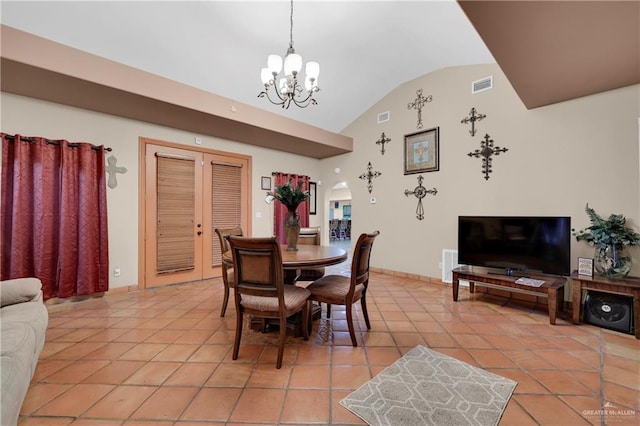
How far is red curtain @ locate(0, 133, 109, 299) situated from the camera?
282cm

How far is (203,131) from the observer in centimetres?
415

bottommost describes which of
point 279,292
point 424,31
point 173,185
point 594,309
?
point 594,309

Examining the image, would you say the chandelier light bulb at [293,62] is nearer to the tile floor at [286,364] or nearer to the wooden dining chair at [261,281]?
the wooden dining chair at [261,281]

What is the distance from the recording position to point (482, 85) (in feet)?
12.0

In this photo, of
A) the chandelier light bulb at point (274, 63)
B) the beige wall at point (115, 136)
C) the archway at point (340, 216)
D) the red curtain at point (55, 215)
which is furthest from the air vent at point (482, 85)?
the red curtain at point (55, 215)

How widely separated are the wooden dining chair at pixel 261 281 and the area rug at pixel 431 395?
2.30 feet

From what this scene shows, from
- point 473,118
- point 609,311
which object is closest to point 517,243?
point 609,311

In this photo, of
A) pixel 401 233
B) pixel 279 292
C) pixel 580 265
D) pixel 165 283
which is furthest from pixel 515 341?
pixel 165 283

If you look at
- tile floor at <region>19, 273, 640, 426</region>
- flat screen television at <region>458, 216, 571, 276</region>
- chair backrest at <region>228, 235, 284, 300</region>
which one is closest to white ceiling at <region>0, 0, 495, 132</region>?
flat screen television at <region>458, 216, 571, 276</region>

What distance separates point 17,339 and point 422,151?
15.6 feet

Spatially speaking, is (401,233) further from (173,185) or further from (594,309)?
(173,185)

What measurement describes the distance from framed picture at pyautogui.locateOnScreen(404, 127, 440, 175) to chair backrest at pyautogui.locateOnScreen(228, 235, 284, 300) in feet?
11.1

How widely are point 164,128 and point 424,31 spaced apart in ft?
12.7

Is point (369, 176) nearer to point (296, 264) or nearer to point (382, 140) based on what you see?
point (382, 140)
